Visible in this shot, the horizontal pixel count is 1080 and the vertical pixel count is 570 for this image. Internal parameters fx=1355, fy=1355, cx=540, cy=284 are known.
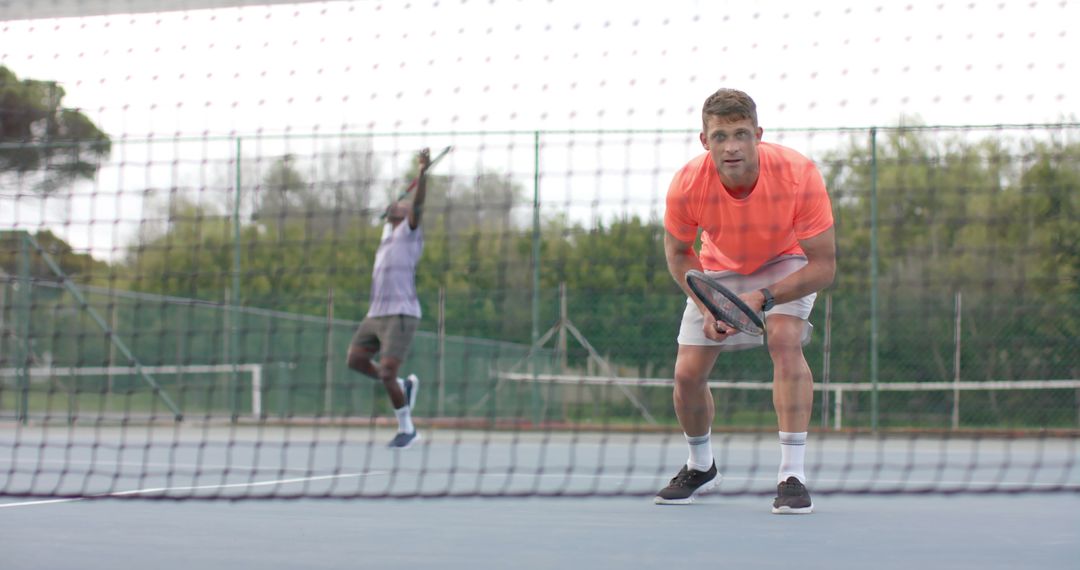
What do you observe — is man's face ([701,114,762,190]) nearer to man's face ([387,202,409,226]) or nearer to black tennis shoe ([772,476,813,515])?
black tennis shoe ([772,476,813,515])

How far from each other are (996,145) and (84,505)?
5.97 meters

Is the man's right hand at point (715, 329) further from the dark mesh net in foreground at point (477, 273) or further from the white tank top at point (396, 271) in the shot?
the white tank top at point (396, 271)

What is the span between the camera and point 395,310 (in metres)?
8.33

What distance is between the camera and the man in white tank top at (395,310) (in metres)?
8.19

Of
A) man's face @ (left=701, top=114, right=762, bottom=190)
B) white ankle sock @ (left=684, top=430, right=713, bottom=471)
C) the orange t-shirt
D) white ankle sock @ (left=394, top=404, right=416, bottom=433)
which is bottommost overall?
white ankle sock @ (left=394, top=404, right=416, bottom=433)

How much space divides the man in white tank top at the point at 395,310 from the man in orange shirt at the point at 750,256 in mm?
3646

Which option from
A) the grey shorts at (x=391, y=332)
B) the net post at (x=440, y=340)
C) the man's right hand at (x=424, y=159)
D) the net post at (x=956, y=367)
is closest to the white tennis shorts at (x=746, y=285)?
the man's right hand at (x=424, y=159)

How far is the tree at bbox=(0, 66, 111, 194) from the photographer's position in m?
6.12

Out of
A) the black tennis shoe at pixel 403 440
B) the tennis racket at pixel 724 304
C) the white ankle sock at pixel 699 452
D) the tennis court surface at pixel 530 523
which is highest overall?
the tennis racket at pixel 724 304

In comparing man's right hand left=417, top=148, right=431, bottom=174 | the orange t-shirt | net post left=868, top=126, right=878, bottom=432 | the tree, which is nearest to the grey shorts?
man's right hand left=417, top=148, right=431, bottom=174

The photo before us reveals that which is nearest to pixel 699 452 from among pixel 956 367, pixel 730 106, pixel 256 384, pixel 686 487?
pixel 686 487

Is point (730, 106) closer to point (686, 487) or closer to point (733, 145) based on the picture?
point (733, 145)

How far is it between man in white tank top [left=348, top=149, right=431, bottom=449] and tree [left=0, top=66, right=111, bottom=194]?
1.74 m

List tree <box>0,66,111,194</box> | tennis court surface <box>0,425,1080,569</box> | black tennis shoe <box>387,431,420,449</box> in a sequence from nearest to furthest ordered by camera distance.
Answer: tennis court surface <box>0,425,1080,569</box>, tree <box>0,66,111,194</box>, black tennis shoe <box>387,431,420,449</box>
